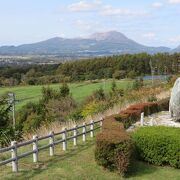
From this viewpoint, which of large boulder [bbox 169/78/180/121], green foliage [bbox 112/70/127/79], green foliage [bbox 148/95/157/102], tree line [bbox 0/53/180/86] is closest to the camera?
large boulder [bbox 169/78/180/121]

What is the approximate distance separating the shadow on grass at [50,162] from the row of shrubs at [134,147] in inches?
53.7

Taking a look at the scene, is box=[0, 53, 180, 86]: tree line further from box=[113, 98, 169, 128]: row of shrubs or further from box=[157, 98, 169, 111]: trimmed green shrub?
box=[113, 98, 169, 128]: row of shrubs

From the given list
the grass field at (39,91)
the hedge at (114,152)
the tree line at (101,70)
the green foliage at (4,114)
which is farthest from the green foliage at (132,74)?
the hedge at (114,152)

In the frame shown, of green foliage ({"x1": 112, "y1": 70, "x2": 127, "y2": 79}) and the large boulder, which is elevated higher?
the large boulder

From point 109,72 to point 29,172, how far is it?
94.0 m

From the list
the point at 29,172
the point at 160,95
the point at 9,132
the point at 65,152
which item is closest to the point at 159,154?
the point at 65,152

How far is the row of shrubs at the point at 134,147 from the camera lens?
1318 cm

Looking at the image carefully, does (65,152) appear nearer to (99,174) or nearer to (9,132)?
(99,174)

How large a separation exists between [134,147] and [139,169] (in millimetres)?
978

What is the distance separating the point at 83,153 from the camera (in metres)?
15.5

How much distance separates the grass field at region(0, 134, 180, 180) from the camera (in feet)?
40.1

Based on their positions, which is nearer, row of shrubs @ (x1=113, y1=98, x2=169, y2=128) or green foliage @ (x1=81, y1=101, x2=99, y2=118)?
row of shrubs @ (x1=113, y1=98, x2=169, y2=128)

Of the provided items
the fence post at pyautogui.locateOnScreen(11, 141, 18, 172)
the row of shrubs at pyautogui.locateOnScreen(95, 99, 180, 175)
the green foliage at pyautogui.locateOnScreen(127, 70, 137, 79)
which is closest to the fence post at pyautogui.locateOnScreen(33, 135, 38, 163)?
the fence post at pyautogui.locateOnScreen(11, 141, 18, 172)

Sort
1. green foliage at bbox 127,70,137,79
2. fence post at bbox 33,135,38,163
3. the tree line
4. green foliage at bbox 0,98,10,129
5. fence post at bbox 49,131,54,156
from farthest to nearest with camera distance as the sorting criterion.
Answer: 1. the tree line
2. green foliage at bbox 127,70,137,79
3. green foliage at bbox 0,98,10,129
4. fence post at bbox 49,131,54,156
5. fence post at bbox 33,135,38,163
